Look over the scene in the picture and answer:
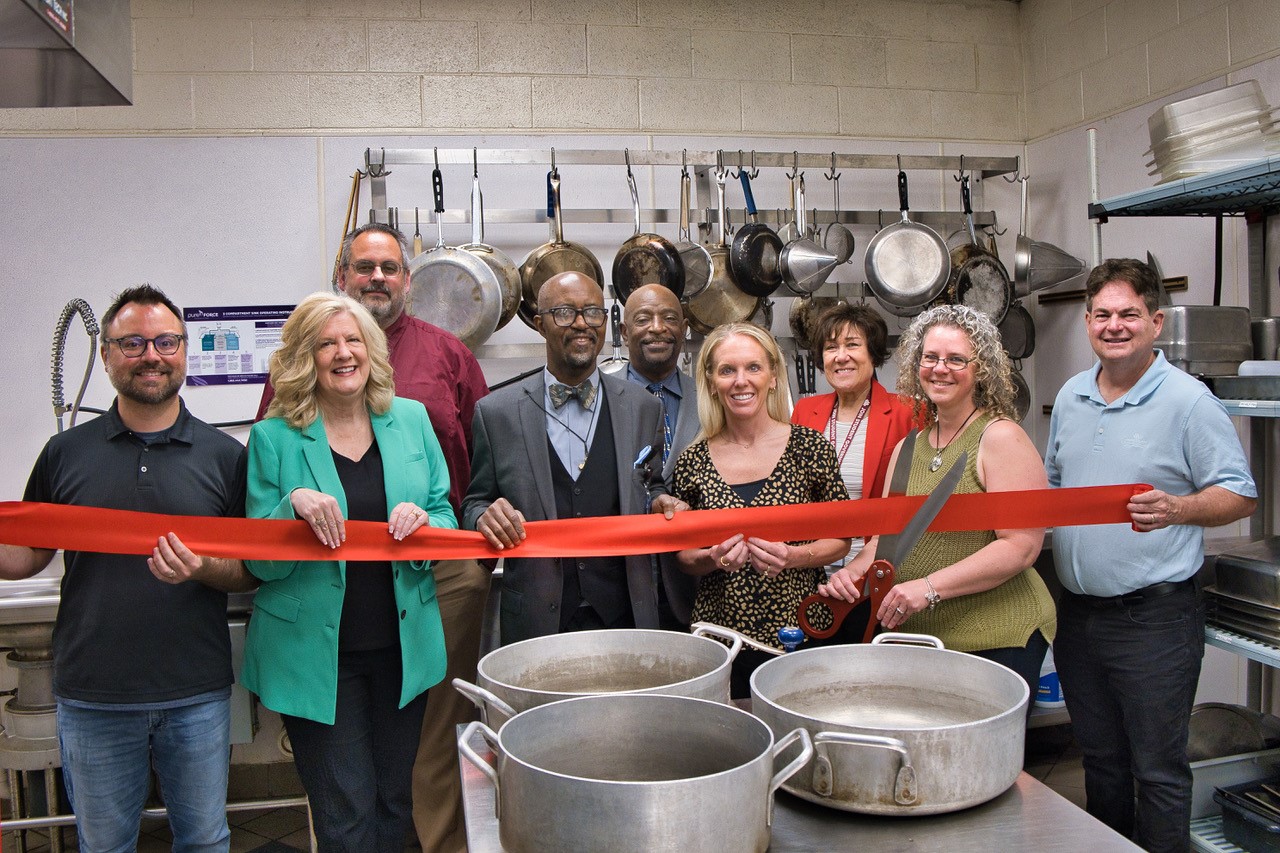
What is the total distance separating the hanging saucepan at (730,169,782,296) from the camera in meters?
4.15

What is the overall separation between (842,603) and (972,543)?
1.10 ft

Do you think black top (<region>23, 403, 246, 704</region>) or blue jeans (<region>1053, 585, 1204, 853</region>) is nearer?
black top (<region>23, 403, 246, 704</region>)

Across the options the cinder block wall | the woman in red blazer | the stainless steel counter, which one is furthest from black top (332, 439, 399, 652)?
the cinder block wall

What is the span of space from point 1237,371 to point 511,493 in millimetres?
2271

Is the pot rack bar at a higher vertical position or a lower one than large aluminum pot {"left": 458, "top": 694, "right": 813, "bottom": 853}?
higher

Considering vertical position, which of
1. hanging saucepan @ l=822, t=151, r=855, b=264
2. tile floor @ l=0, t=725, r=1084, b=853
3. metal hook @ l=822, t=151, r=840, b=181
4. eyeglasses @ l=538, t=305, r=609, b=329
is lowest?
tile floor @ l=0, t=725, r=1084, b=853

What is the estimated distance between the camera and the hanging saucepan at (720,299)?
426 cm

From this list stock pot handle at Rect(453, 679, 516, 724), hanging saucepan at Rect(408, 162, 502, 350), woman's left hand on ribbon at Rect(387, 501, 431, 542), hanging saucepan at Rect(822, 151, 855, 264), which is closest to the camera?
stock pot handle at Rect(453, 679, 516, 724)

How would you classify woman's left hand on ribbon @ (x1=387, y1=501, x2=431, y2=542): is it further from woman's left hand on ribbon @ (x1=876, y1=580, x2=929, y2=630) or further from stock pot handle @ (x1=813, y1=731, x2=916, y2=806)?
stock pot handle @ (x1=813, y1=731, x2=916, y2=806)

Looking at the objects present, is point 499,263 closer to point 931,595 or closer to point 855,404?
point 855,404

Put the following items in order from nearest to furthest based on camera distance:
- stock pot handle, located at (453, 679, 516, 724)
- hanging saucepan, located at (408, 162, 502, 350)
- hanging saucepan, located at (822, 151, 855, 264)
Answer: stock pot handle, located at (453, 679, 516, 724) < hanging saucepan, located at (408, 162, 502, 350) < hanging saucepan, located at (822, 151, 855, 264)

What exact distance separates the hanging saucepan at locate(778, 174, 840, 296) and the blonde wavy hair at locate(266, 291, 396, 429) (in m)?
2.28

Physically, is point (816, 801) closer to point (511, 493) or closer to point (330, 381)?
point (511, 493)

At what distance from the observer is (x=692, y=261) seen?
417 cm
